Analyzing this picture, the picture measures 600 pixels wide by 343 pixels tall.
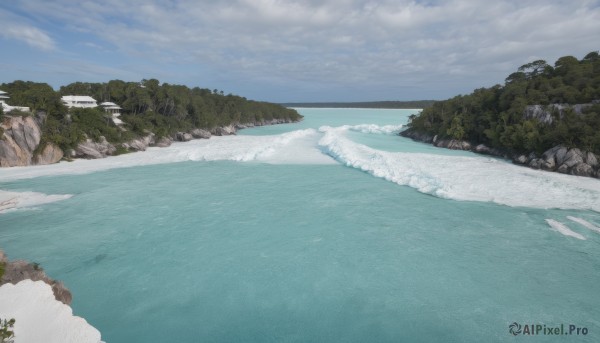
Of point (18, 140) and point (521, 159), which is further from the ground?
point (18, 140)

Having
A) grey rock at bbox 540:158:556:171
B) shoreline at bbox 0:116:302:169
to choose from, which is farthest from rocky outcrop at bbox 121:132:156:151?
grey rock at bbox 540:158:556:171

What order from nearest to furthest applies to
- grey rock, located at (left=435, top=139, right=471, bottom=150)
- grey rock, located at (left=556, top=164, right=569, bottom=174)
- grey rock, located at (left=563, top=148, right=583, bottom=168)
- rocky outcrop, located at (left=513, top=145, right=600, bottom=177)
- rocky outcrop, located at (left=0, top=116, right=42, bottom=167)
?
1. rocky outcrop, located at (left=513, top=145, right=600, bottom=177)
2. grey rock, located at (left=563, top=148, right=583, bottom=168)
3. grey rock, located at (left=556, top=164, right=569, bottom=174)
4. rocky outcrop, located at (left=0, top=116, right=42, bottom=167)
5. grey rock, located at (left=435, top=139, right=471, bottom=150)

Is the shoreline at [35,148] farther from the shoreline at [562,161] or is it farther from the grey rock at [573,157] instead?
the grey rock at [573,157]

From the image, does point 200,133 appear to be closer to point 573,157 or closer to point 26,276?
point 26,276

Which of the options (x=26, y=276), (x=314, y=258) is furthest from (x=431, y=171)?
(x=26, y=276)

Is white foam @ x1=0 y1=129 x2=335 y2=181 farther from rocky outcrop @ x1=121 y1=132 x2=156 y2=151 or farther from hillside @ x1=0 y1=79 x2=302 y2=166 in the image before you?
hillside @ x1=0 y1=79 x2=302 y2=166

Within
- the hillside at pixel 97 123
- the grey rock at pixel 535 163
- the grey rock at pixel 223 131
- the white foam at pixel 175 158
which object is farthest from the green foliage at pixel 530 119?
the hillside at pixel 97 123

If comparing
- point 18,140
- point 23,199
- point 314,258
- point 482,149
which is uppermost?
point 18,140
